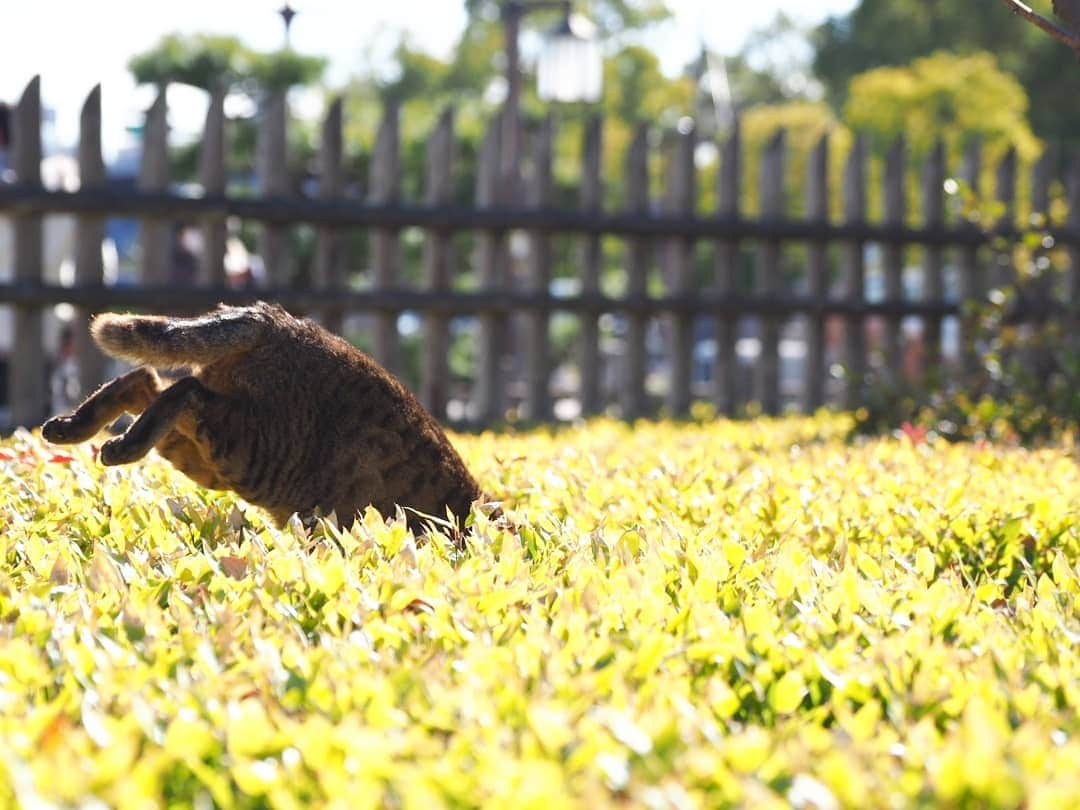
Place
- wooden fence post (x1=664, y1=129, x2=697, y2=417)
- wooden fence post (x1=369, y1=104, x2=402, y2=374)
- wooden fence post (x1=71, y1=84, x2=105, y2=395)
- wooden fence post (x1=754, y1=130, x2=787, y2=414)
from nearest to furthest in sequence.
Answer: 1. wooden fence post (x1=71, y1=84, x2=105, y2=395)
2. wooden fence post (x1=369, y1=104, x2=402, y2=374)
3. wooden fence post (x1=664, y1=129, x2=697, y2=417)
4. wooden fence post (x1=754, y1=130, x2=787, y2=414)

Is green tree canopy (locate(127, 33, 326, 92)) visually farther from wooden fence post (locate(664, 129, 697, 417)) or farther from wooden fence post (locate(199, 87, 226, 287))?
wooden fence post (locate(199, 87, 226, 287))

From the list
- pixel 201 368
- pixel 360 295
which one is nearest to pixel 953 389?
pixel 360 295

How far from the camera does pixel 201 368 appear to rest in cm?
375

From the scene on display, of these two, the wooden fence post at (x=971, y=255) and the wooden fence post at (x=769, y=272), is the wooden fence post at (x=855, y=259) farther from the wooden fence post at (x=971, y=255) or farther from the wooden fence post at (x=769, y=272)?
the wooden fence post at (x=971, y=255)

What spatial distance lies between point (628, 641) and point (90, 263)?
709cm

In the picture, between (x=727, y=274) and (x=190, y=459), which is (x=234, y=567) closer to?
(x=190, y=459)

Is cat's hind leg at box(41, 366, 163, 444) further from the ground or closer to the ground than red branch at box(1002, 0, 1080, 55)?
closer to the ground

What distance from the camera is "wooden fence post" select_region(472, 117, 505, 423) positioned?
31.7ft

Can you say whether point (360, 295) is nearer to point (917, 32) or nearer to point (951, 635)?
point (951, 635)

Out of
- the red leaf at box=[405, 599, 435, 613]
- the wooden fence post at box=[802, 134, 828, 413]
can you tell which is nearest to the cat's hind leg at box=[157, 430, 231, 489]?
the red leaf at box=[405, 599, 435, 613]

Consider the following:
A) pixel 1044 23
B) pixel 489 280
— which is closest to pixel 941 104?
pixel 489 280

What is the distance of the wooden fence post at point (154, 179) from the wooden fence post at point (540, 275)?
7.75 feet

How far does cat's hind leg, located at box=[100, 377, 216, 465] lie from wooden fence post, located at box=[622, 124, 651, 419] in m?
6.62

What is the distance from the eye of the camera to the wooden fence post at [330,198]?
30.5 feet
